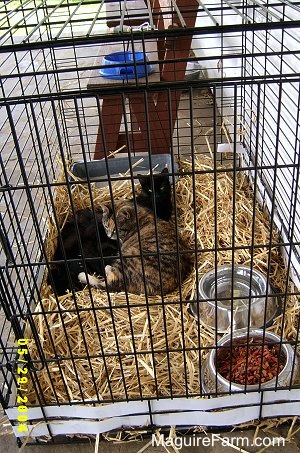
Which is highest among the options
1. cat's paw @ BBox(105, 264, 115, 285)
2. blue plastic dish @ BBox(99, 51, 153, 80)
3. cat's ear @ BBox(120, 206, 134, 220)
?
blue plastic dish @ BBox(99, 51, 153, 80)

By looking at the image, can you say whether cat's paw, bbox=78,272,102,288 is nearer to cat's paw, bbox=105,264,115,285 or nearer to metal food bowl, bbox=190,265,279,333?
cat's paw, bbox=105,264,115,285

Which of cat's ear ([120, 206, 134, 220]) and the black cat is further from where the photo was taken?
cat's ear ([120, 206, 134, 220])

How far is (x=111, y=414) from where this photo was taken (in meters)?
1.55

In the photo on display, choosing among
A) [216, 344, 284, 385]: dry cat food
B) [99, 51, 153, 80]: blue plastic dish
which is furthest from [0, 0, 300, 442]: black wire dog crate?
[99, 51, 153, 80]: blue plastic dish

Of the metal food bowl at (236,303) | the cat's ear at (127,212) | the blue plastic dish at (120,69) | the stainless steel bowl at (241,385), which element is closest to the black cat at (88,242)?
the cat's ear at (127,212)

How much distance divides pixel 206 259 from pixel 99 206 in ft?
2.30

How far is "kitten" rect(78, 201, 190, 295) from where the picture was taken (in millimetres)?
1990

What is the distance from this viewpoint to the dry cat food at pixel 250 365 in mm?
1576

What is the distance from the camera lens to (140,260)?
6.40 ft

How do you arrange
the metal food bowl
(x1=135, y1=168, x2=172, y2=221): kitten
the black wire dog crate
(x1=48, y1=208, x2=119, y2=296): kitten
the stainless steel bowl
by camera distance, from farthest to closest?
(x1=135, y1=168, x2=172, y2=221): kitten, (x1=48, y1=208, x2=119, y2=296): kitten, the metal food bowl, the stainless steel bowl, the black wire dog crate

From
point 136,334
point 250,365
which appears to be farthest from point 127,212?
point 250,365

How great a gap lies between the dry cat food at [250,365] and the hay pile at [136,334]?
0.12 m

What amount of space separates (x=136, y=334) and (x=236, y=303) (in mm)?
420

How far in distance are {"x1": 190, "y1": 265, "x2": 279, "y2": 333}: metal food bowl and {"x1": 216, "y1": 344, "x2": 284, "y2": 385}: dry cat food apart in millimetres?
104
